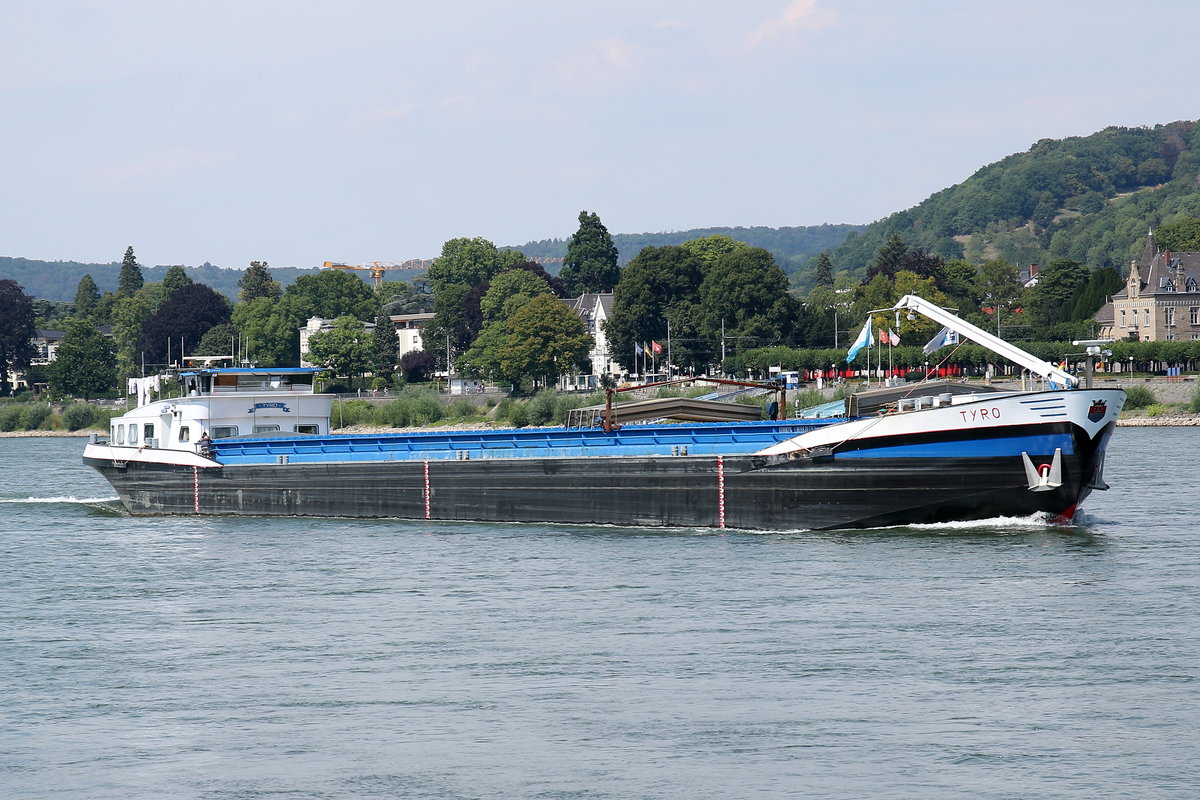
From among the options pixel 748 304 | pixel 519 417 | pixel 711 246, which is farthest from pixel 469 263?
pixel 519 417

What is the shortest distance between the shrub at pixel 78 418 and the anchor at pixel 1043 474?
118915mm

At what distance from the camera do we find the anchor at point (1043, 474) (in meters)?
32.0

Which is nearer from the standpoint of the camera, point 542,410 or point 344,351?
point 542,410

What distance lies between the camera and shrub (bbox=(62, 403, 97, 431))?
13650cm

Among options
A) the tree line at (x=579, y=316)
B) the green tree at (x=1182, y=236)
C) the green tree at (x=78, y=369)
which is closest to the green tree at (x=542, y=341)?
the tree line at (x=579, y=316)

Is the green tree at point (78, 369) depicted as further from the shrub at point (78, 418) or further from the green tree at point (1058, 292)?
the green tree at point (1058, 292)

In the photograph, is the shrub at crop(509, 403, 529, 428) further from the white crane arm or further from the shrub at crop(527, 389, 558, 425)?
the white crane arm

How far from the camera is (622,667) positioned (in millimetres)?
22000

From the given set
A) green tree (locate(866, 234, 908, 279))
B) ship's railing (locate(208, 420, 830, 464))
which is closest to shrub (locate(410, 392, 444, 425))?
ship's railing (locate(208, 420, 830, 464))

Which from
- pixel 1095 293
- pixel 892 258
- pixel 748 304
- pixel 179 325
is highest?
pixel 892 258

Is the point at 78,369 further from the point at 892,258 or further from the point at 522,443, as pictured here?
the point at 522,443

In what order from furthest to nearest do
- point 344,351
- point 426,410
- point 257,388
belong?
point 344,351 → point 426,410 → point 257,388

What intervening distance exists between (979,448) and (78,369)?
471ft

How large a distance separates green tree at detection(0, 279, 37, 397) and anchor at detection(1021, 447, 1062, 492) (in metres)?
165
